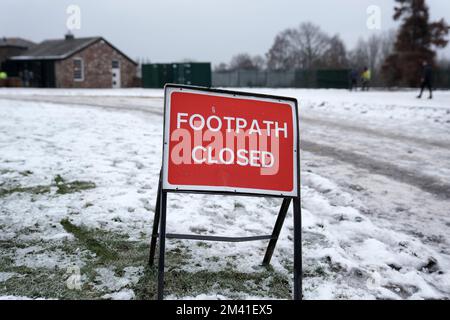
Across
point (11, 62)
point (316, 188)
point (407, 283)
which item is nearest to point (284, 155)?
point (407, 283)

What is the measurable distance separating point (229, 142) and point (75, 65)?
41.8 meters

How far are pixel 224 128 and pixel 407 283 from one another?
197cm

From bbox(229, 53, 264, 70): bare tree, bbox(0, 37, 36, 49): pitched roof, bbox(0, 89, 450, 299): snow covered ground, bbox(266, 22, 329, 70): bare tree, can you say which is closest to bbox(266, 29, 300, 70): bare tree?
bbox(266, 22, 329, 70): bare tree

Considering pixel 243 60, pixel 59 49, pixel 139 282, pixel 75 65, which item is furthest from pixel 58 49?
pixel 243 60

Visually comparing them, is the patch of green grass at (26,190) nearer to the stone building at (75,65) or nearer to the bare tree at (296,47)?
the stone building at (75,65)

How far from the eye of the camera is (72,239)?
160 inches

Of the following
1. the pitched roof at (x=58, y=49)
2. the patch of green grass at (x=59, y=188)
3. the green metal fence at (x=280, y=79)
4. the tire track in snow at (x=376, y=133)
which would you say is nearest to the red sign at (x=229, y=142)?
the patch of green grass at (x=59, y=188)

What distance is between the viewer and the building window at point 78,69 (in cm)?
4125

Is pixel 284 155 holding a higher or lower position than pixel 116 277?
higher

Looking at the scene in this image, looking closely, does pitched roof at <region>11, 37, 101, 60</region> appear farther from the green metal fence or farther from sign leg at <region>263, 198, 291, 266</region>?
sign leg at <region>263, 198, 291, 266</region>

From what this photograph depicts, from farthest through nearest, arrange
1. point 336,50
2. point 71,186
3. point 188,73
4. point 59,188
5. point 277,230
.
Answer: point 336,50
point 188,73
point 71,186
point 59,188
point 277,230

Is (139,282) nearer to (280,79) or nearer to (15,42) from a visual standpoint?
(280,79)

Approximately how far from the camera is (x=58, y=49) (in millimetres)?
42625

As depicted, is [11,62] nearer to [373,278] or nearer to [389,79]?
[389,79]
